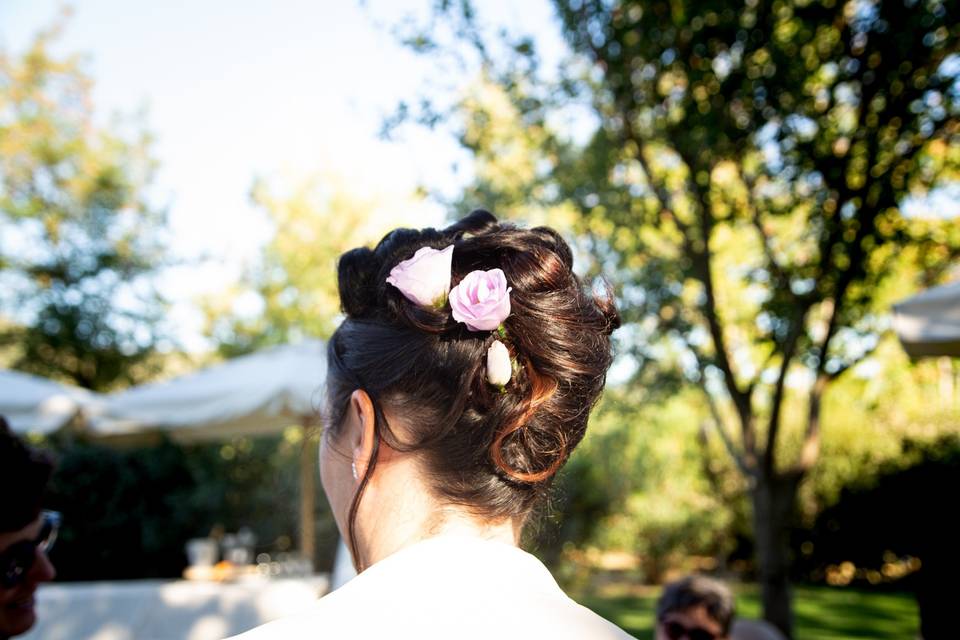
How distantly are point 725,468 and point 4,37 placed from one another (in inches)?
703

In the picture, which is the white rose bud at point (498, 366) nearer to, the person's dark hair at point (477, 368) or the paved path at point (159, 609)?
the person's dark hair at point (477, 368)

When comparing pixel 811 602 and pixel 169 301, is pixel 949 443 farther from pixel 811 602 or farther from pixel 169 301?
pixel 169 301

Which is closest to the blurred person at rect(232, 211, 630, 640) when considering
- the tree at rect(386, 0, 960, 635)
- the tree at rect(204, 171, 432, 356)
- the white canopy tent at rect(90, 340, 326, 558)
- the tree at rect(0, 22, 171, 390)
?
the tree at rect(386, 0, 960, 635)

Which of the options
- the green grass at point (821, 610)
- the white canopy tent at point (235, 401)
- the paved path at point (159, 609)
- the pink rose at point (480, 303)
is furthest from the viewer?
the green grass at point (821, 610)

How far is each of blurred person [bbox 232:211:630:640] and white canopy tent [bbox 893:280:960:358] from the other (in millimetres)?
3062

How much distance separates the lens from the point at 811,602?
489 inches

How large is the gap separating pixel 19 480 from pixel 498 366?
179 cm

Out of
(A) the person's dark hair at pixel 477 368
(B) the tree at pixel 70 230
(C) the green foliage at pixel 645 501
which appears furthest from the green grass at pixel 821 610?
(B) the tree at pixel 70 230

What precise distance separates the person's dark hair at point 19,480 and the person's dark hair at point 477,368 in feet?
4.82

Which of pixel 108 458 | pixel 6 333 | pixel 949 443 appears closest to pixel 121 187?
pixel 6 333

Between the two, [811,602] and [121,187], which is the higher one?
[121,187]

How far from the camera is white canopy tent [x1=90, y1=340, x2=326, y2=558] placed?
827cm

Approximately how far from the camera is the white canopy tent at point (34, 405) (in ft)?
29.0

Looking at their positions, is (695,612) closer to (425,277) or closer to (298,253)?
(425,277)
